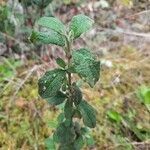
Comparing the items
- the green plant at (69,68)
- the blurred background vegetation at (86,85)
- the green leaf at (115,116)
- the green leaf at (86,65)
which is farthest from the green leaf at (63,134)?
the green leaf at (115,116)

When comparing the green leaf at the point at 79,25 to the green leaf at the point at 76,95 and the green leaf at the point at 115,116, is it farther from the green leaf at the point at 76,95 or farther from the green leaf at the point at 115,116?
the green leaf at the point at 115,116

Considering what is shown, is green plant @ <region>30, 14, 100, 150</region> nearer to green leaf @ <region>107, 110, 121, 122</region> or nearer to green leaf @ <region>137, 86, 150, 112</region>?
green leaf @ <region>107, 110, 121, 122</region>

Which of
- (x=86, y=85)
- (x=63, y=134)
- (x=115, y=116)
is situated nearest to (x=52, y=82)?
(x=63, y=134)

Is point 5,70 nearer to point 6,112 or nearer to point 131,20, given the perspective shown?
point 6,112

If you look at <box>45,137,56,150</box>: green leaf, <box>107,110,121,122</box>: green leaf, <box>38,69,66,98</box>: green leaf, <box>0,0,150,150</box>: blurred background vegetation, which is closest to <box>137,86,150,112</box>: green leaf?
<box>0,0,150,150</box>: blurred background vegetation

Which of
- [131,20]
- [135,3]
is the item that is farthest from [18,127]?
[135,3]

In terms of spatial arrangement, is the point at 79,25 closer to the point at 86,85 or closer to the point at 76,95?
the point at 76,95
